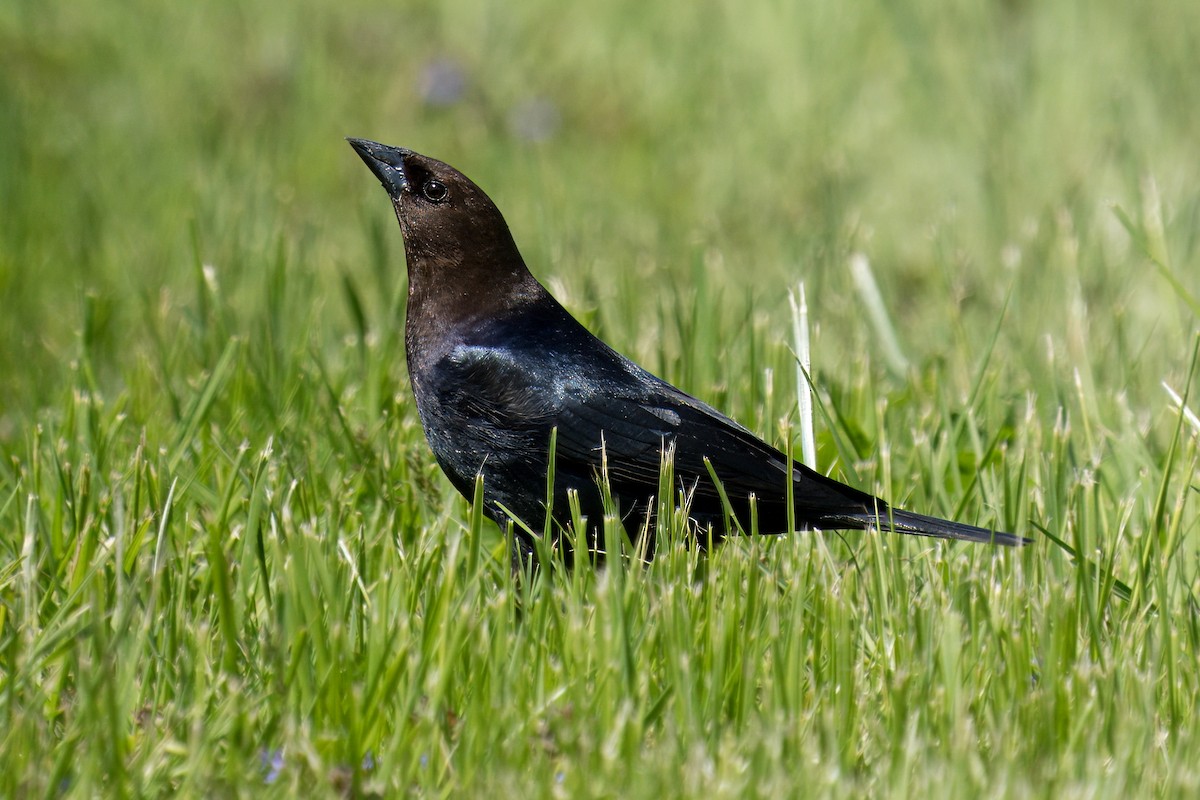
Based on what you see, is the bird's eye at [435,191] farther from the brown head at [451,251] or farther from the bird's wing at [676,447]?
the bird's wing at [676,447]

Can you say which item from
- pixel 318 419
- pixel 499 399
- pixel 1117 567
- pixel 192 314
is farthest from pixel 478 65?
pixel 1117 567

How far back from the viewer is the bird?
3250 mm

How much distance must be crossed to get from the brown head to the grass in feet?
1.38

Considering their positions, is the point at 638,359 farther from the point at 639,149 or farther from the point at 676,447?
the point at 639,149

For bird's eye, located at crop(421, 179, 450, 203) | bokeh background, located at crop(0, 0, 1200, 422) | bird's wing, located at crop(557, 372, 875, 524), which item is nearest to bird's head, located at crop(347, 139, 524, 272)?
bird's eye, located at crop(421, 179, 450, 203)

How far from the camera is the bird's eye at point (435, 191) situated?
3598 millimetres

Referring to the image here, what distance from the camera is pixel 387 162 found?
367cm

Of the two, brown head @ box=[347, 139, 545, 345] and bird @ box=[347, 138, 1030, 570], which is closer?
bird @ box=[347, 138, 1030, 570]

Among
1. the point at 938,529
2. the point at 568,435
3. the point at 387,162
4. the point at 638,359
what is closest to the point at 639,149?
the point at 638,359

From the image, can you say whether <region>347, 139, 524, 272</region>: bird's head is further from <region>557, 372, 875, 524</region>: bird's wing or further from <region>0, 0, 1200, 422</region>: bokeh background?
<region>0, 0, 1200, 422</region>: bokeh background

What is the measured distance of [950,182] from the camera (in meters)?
6.75

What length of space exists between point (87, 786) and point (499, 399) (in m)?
1.52

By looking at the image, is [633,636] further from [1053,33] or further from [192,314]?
[1053,33]

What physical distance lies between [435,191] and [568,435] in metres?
0.76
